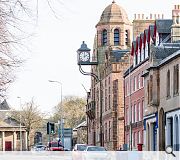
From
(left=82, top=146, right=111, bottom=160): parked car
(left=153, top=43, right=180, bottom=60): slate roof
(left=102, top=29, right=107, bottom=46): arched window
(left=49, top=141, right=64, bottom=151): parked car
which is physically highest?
(left=102, top=29, right=107, bottom=46): arched window

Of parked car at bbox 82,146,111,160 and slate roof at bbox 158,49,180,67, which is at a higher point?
slate roof at bbox 158,49,180,67

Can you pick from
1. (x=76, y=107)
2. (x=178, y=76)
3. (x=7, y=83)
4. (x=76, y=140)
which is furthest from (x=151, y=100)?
(x=76, y=107)

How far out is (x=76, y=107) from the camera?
163 m

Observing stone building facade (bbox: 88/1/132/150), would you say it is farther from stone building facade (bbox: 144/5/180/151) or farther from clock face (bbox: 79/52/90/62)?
stone building facade (bbox: 144/5/180/151)

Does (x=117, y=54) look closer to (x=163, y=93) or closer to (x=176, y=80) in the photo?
(x=163, y=93)

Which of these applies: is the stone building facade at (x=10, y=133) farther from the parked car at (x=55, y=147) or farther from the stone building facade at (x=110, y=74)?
Result: the parked car at (x=55, y=147)

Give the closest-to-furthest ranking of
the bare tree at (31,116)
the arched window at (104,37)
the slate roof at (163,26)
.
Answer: the slate roof at (163,26) → the arched window at (104,37) → the bare tree at (31,116)

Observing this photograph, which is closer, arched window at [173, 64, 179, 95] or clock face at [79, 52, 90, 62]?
arched window at [173, 64, 179, 95]

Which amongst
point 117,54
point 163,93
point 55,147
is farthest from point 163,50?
point 117,54

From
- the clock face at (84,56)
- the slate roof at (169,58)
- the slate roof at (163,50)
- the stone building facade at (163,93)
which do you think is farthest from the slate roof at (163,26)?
the clock face at (84,56)

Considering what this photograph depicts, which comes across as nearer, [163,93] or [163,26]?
[163,93]

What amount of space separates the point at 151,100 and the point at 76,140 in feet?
299

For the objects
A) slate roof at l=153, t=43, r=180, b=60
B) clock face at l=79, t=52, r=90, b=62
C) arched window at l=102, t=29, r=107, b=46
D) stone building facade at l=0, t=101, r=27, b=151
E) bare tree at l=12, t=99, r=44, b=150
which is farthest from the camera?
stone building facade at l=0, t=101, r=27, b=151

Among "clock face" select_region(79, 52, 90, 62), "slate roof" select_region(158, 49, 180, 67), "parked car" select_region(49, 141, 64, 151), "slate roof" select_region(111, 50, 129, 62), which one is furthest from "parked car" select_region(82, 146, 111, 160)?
"clock face" select_region(79, 52, 90, 62)
